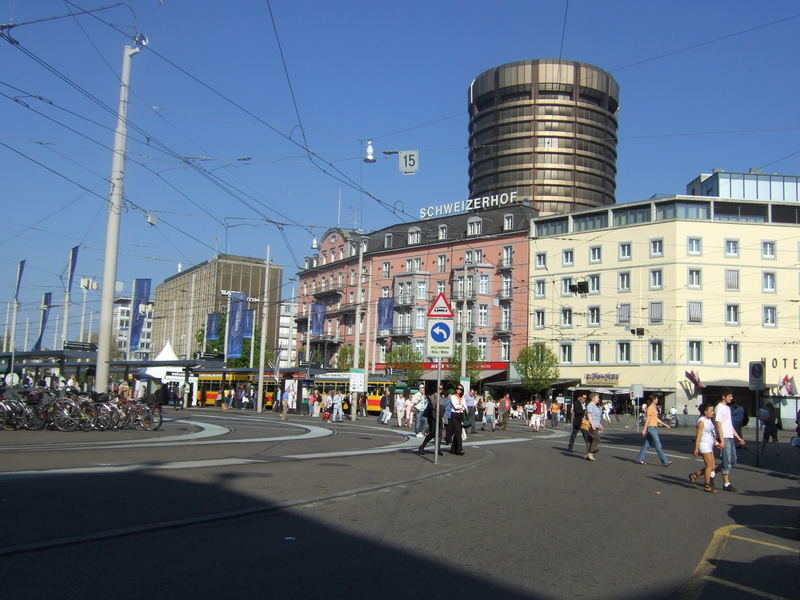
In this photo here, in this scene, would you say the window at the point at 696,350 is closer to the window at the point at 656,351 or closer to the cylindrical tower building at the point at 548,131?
the window at the point at 656,351

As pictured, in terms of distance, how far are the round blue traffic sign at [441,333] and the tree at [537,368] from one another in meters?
47.9

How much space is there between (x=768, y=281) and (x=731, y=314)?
409 centimetres

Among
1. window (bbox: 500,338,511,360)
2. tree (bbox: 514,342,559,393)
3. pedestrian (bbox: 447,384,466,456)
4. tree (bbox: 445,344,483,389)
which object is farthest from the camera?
window (bbox: 500,338,511,360)

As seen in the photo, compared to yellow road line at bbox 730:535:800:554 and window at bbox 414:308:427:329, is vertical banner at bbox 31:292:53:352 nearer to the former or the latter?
window at bbox 414:308:427:329

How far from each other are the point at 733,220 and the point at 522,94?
1734 inches

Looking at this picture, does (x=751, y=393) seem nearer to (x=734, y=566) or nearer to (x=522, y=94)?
(x=522, y=94)

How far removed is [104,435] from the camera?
69.6ft

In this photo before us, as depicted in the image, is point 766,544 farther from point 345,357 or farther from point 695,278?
point 345,357

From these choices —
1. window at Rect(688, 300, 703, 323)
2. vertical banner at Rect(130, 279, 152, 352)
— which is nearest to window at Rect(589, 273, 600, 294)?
window at Rect(688, 300, 703, 323)

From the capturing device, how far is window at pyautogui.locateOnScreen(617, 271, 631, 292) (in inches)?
2522

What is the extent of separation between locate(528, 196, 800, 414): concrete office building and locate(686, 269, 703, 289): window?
8 centimetres

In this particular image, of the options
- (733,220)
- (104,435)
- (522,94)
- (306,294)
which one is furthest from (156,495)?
(522,94)

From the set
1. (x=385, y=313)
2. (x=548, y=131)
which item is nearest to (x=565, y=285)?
(x=385, y=313)

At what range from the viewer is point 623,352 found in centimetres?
6391
